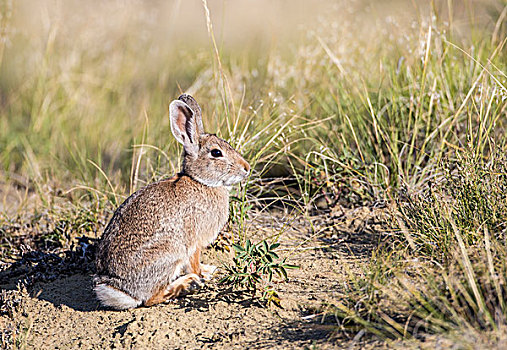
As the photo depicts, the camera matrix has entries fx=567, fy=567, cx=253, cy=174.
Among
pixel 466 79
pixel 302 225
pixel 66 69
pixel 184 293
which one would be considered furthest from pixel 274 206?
pixel 66 69

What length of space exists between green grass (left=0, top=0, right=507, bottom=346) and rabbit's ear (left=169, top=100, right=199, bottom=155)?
1.63 ft

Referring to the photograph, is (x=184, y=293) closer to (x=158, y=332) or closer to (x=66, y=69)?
(x=158, y=332)

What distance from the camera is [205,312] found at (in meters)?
3.60

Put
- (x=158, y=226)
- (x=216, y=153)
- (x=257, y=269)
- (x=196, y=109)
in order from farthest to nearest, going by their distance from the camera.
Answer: (x=196, y=109) < (x=216, y=153) < (x=158, y=226) < (x=257, y=269)

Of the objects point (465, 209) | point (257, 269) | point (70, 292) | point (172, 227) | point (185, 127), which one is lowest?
point (70, 292)

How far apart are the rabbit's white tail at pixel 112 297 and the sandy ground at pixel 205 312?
0.29 ft

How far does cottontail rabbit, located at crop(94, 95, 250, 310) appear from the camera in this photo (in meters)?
3.65

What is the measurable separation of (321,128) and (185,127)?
1.60 m

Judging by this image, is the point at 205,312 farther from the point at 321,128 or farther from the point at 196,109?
the point at 321,128

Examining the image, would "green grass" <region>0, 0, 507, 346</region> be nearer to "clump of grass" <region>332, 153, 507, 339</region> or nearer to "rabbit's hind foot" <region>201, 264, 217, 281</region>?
"clump of grass" <region>332, 153, 507, 339</region>

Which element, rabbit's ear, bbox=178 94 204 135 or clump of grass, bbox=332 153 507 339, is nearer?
clump of grass, bbox=332 153 507 339

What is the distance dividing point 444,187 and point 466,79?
5.10ft

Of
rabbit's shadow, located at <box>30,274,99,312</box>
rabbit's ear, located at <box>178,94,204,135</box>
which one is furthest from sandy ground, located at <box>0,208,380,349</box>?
rabbit's ear, located at <box>178,94,204,135</box>

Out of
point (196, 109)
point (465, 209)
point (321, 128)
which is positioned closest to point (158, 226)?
point (196, 109)
